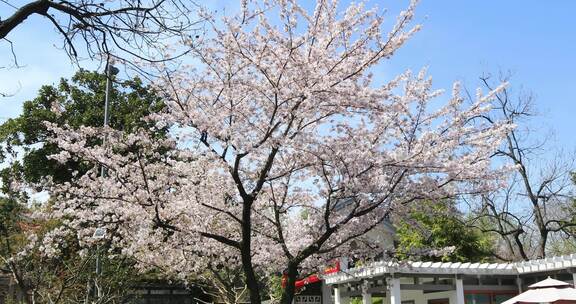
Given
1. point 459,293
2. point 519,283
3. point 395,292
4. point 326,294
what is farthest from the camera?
point 326,294

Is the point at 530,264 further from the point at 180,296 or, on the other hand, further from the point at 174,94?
the point at 180,296

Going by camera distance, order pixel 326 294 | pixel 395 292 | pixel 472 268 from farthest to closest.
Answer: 1. pixel 326 294
2. pixel 472 268
3. pixel 395 292

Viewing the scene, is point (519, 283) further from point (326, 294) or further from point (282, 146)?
point (282, 146)

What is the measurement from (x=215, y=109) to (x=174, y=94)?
1.88ft

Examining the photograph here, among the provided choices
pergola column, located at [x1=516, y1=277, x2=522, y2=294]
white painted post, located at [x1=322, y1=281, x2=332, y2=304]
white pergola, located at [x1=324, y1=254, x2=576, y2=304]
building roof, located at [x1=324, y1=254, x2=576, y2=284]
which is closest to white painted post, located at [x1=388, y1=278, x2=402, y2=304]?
white pergola, located at [x1=324, y1=254, x2=576, y2=304]

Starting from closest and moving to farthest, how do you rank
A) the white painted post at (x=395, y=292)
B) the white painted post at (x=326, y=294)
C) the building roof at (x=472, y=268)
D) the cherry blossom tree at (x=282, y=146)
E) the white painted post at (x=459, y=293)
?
1. the cherry blossom tree at (x=282, y=146)
2. the building roof at (x=472, y=268)
3. the white painted post at (x=395, y=292)
4. the white painted post at (x=459, y=293)
5. the white painted post at (x=326, y=294)

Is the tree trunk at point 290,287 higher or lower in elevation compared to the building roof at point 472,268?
lower

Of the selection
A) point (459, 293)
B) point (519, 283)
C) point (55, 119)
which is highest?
point (55, 119)

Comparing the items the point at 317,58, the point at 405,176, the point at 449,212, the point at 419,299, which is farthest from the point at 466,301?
the point at 317,58

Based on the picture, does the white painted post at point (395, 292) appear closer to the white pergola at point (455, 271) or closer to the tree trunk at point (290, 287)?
the white pergola at point (455, 271)

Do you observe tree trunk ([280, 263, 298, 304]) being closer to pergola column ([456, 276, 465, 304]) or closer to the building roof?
the building roof

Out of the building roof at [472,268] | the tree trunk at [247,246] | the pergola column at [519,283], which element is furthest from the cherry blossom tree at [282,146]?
the pergola column at [519,283]

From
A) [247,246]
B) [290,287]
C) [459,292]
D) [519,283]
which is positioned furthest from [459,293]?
[247,246]

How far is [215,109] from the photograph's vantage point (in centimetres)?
657
